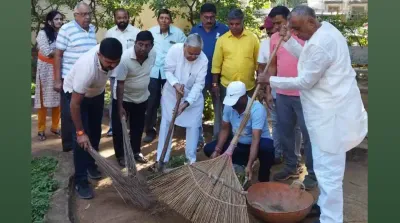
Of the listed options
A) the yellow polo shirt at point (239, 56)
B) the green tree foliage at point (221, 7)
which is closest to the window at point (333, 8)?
the green tree foliage at point (221, 7)

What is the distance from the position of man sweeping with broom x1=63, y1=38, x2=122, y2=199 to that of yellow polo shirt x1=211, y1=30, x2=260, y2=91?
1.60m

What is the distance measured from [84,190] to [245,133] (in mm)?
1694

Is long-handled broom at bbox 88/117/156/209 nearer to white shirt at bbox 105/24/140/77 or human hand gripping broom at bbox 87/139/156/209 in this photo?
human hand gripping broom at bbox 87/139/156/209

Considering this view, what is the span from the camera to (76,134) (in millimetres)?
4270

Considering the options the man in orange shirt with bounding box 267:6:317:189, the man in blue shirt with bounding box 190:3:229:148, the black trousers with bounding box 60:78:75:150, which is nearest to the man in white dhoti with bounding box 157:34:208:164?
the man in orange shirt with bounding box 267:6:317:189

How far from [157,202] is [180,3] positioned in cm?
402

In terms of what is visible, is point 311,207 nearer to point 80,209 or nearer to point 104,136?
point 80,209

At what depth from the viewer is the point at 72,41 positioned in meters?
5.33

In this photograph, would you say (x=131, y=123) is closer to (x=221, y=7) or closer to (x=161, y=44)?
(x=161, y=44)

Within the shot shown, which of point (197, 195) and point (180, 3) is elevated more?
point (180, 3)

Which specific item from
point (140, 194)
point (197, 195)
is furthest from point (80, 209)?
point (197, 195)

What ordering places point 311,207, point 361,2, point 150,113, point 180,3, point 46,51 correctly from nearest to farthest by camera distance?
point 311,207 → point 46,51 → point 150,113 → point 180,3 → point 361,2

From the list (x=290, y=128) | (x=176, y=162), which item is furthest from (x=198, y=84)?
(x=290, y=128)

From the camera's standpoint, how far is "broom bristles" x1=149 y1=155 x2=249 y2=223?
12.2ft
